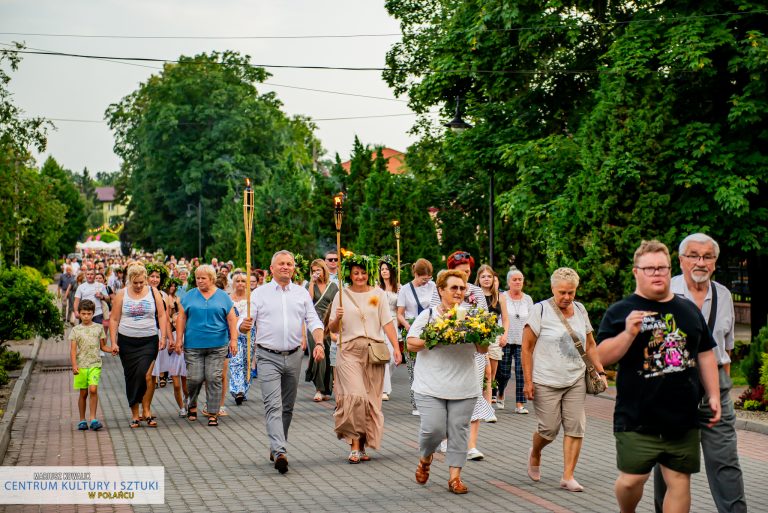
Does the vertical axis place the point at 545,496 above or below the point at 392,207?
below

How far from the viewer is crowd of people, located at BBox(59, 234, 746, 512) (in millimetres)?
6262

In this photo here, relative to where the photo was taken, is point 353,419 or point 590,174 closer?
point 353,419

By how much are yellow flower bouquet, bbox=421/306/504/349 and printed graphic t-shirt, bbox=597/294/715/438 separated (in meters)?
2.64

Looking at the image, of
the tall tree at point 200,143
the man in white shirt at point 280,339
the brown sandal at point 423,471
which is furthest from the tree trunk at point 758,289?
the tall tree at point 200,143

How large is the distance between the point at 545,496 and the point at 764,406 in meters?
6.19

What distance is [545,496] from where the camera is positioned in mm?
8836

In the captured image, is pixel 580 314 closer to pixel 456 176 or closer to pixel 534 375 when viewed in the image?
pixel 534 375

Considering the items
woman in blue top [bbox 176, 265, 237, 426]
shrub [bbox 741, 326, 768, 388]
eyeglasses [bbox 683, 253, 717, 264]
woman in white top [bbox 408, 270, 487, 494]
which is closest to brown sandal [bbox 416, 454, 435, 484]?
woman in white top [bbox 408, 270, 487, 494]

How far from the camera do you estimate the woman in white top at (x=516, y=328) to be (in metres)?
14.4

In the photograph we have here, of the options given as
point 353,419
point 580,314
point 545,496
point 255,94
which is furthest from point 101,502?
point 255,94

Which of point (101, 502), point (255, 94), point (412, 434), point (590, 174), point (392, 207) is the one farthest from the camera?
point (255, 94)

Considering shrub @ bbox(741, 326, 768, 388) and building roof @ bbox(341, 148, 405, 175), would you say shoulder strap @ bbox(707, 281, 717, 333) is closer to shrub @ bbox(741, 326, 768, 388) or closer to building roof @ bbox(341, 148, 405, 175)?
shrub @ bbox(741, 326, 768, 388)

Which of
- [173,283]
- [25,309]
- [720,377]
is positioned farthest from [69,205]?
[720,377]

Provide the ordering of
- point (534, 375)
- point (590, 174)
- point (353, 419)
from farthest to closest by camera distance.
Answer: point (590, 174) < point (353, 419) < point (534, 375)
